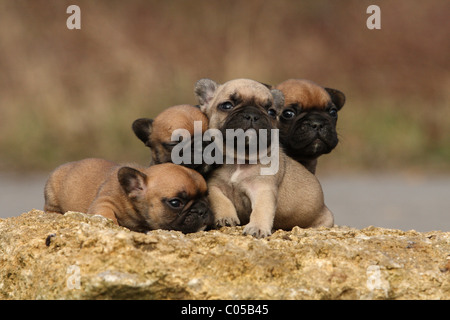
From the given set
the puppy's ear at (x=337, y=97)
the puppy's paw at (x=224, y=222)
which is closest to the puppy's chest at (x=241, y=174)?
→ the puppy's paw at (x=224, y=222)

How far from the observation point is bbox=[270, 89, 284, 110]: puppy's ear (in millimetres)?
6883

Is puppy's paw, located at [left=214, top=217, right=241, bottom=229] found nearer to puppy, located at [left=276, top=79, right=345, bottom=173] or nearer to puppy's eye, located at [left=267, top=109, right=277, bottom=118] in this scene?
puppy's eye, located at [left=267, top=109, right=277, bottom=118]

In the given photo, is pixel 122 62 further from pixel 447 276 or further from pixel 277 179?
pixel 447 276

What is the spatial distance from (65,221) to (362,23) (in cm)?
1991

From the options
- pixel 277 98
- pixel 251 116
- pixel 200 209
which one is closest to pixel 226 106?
pixel 251 116

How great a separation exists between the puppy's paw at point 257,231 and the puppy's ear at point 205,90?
5.82 feet

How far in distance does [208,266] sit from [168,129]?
6.68ft

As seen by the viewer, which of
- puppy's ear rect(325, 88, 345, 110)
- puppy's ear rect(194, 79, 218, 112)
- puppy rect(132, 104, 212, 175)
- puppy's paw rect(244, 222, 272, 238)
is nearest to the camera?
puppy's paw rect(244, 222, 272, 238)

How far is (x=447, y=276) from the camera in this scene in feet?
16.9

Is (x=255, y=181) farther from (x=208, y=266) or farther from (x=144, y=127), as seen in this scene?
(x=208, y=266)

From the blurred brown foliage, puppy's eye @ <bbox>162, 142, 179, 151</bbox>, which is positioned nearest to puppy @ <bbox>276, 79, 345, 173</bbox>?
puppy's eye @ <bbox>162, 142, 179, 151</bbox>

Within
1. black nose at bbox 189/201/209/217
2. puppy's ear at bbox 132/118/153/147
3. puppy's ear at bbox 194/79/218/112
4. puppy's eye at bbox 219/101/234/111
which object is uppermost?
puppy's ear at bbox 194/79/218/112

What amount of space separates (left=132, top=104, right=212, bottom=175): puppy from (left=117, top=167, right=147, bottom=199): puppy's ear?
48 cm

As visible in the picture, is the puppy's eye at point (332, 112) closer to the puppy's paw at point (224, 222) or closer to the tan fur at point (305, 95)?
the tan fur at point (305, 95)
